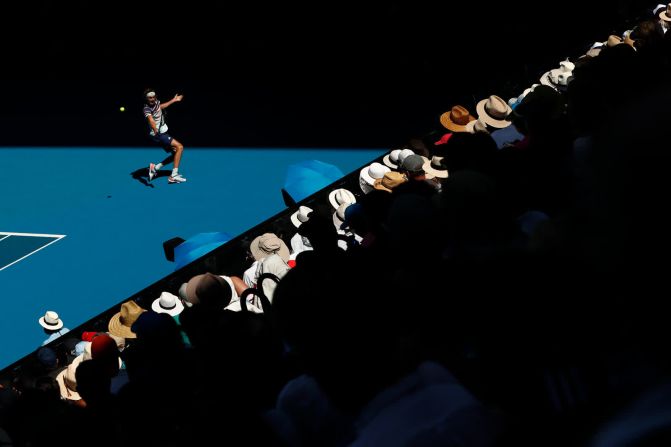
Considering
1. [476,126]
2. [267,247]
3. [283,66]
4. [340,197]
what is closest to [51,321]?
[267,247]

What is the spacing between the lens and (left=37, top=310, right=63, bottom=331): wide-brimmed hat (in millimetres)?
8969

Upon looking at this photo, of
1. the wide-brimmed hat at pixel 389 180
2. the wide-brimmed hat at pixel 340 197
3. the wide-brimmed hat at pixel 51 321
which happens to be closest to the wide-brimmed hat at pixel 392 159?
the wide-brimmed hat at pixel 389 180

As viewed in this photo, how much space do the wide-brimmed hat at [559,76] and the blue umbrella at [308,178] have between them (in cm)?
278

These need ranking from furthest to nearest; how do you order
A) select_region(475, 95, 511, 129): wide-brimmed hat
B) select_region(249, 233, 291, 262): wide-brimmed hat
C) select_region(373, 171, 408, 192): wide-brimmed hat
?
1. select_region(475, 95, 511, 129): wide-brimmed hat
2. select_region(373, 171, 408, 192): wide-brimmed hat
3. select_region(249, 233, 291, 262): wide-brimmed hat

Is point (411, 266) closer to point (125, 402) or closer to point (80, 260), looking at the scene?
point (125, 402)

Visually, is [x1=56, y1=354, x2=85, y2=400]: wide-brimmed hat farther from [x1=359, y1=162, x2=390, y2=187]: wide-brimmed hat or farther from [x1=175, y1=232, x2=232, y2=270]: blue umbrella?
[x1=359, y1=162, x2=390, y2=187]: wide-brimmed hat

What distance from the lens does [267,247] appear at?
23.7 feet

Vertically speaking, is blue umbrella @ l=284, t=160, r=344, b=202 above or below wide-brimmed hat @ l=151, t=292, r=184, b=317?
above

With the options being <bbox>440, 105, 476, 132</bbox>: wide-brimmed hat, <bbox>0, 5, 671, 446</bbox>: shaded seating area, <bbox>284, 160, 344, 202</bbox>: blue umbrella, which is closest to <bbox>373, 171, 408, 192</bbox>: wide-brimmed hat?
<bbox>440, 105, 476, 132</bbox>: wide-brimmed hat

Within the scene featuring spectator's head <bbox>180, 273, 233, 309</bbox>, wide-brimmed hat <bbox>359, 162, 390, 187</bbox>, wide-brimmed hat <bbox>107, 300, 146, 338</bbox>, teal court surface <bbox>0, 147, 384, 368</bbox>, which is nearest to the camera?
spectator's head <bbox>180, 273, 233, 309</bbox>

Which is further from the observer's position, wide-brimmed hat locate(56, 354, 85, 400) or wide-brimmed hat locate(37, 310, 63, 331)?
wide-brimmed hat locate(37, 310, 63, 331)

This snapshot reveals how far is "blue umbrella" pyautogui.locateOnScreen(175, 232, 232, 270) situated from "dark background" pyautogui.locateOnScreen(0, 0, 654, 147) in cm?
452

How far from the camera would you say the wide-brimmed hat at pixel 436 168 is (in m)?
7.41

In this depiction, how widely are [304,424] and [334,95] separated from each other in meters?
12.2
